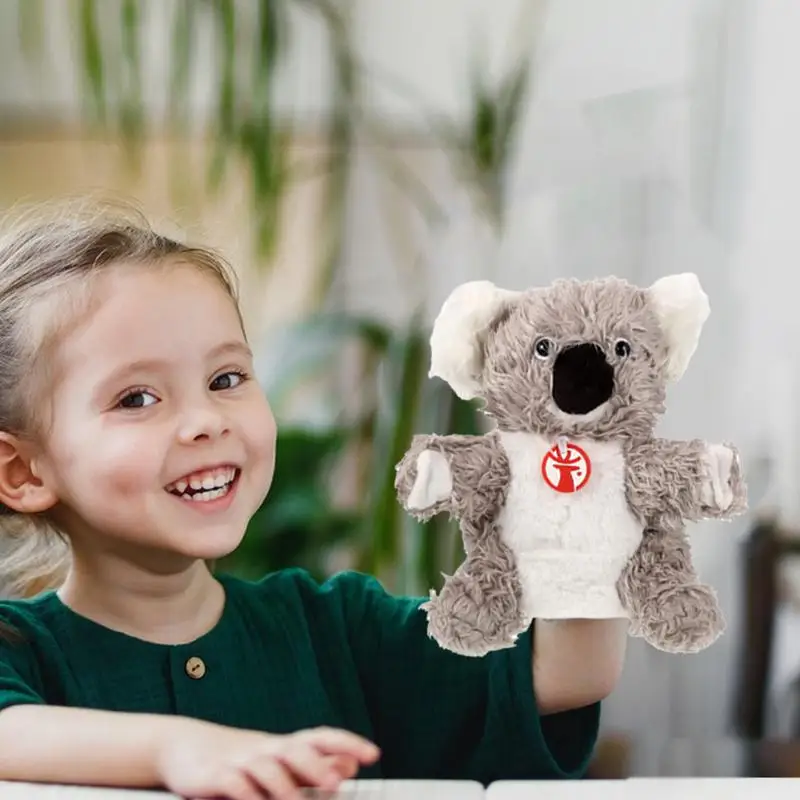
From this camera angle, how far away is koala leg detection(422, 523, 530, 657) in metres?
0.57

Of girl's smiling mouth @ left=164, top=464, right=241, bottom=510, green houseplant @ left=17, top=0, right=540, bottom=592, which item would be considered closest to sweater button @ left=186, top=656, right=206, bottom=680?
girl's smiling mouth @ left=164, top=464, right=241, bottom=510

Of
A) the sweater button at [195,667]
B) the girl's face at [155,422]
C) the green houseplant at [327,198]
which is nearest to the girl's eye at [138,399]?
the girl's face at [155,422]

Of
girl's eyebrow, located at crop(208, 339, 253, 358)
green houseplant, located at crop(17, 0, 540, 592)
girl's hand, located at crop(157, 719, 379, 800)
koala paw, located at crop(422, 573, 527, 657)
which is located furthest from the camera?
green houseplant, located at crop(17, 0, 540, 592)

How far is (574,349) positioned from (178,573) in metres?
0.31

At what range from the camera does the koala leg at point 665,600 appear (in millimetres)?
560

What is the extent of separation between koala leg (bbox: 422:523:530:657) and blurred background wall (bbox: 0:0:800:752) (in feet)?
2.74

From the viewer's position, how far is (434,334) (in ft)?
1.94

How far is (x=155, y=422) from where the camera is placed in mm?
651

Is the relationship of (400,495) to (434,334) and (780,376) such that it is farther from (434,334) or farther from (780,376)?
(780,376)

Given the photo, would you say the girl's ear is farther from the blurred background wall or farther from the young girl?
the blurred background wall

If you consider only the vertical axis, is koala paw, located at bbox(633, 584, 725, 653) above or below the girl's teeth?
below

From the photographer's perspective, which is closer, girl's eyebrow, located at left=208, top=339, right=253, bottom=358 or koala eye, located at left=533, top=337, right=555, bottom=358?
koala eye, located at left=533, top=337, right=555, bottom=358

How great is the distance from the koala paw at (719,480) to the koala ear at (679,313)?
5cm

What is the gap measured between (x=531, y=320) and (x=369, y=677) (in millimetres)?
335
